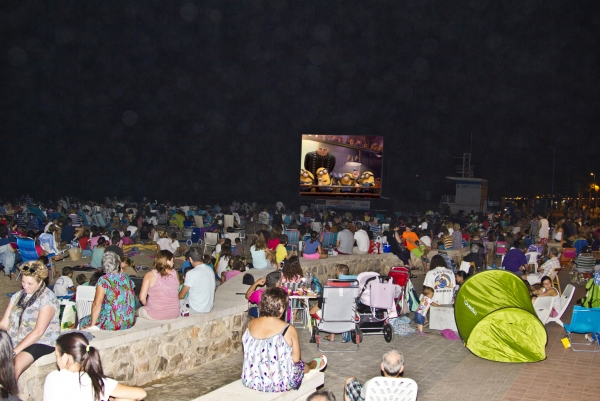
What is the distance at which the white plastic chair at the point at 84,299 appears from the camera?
22.1 feet

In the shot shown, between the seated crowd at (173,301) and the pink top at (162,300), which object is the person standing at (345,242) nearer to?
the seated crowd at (173,301)

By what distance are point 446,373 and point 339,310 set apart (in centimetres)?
148

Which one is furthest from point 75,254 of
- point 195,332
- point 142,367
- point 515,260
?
point 515,260

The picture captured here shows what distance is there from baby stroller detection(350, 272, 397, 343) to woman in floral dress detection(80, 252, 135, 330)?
10.9 feet

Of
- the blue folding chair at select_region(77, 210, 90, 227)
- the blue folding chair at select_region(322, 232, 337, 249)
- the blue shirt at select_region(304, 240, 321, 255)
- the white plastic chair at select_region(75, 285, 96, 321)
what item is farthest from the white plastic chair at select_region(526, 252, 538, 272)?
the blue folding chair at select_region(77, 210, 90, 227)

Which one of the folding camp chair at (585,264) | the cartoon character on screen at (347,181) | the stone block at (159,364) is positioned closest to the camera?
the stone block at (159,364)

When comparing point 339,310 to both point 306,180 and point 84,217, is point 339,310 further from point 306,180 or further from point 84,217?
point 306,180

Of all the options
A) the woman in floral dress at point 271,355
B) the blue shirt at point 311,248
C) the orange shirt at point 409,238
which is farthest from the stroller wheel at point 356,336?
the orange shirt at point 409,238

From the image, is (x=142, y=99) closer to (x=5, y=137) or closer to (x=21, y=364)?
(x=5, y=137)

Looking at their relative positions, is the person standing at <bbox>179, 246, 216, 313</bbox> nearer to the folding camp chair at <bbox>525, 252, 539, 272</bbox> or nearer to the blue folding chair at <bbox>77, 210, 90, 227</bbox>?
the folding camp chair at <bbox>525, 252, 539, 272</bbox>

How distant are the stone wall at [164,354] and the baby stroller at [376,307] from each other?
5.89 ft

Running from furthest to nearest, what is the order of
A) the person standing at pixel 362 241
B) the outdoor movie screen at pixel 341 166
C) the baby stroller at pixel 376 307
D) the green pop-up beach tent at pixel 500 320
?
the outdoor movie screen at pixel 341 166
the person standing at pixel 362 241
the baby stroller at pixel 376 307
the green pop-up beach tent at pixel 500 320

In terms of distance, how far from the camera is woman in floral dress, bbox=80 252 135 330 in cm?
545

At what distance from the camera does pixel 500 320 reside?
23.5ft
